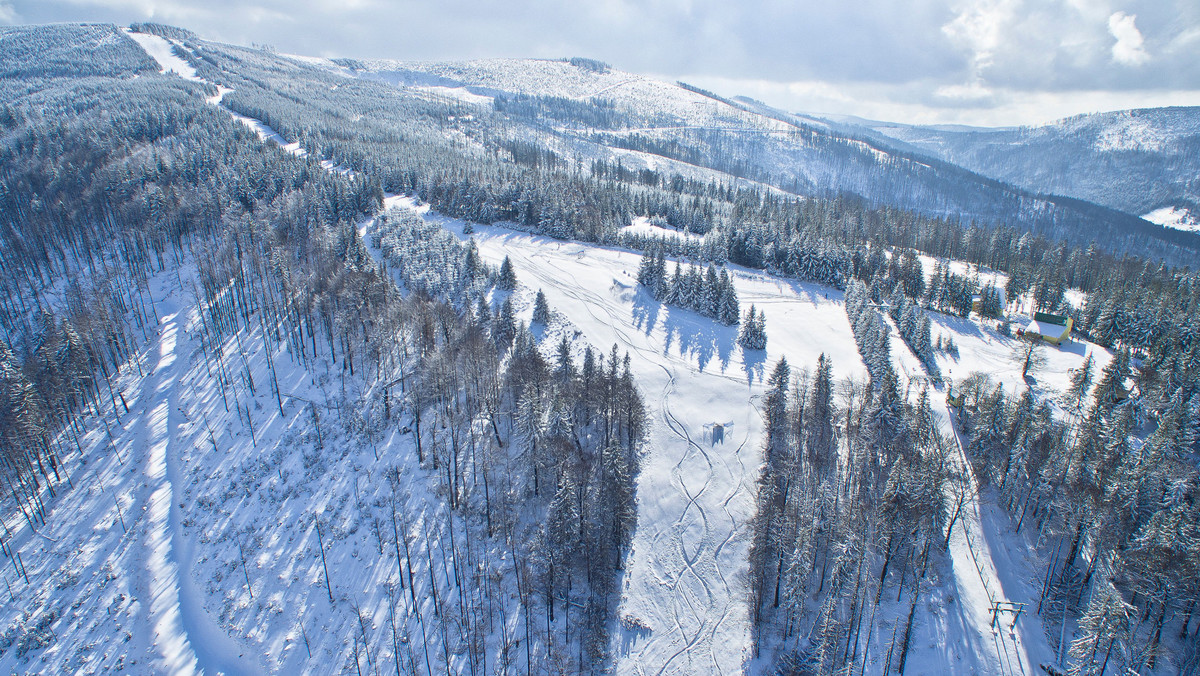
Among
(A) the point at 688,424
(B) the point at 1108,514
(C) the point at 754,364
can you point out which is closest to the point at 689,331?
(C) the point at 754,364

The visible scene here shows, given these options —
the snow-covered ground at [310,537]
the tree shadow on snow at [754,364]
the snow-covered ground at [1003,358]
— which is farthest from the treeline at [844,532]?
the snow-covered ground at [1003,358]

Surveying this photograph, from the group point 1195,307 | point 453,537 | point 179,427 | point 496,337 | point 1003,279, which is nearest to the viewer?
point 453,537

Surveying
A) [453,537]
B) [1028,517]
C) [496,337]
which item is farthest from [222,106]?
[1028,517]

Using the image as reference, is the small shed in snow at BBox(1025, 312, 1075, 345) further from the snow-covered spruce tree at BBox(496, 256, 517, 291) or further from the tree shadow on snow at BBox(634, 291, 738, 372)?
the snow-covered spruce tree at BBox(496, 256, 517, 291)

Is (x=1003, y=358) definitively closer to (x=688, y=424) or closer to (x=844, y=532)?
(x=844, y=532)

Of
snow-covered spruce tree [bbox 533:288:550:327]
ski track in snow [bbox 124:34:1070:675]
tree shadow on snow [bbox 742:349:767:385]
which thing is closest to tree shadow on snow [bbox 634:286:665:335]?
ski track in snow [bbox 124:34:1070:675]

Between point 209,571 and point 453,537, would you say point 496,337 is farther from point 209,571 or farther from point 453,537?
point 209,571

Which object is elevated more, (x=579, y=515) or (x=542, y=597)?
(x=579, y=515)

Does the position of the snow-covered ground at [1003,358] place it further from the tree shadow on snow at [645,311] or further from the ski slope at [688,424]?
the tree shadow on snow at [645,311]

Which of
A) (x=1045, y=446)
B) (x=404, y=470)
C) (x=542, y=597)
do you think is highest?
(x=1045, y=446)
